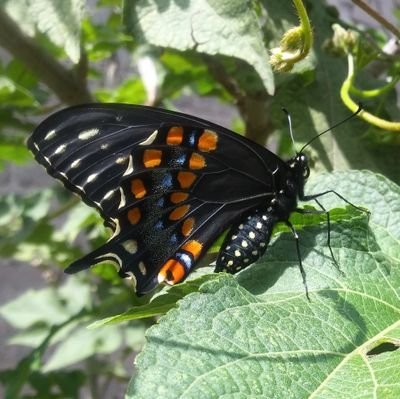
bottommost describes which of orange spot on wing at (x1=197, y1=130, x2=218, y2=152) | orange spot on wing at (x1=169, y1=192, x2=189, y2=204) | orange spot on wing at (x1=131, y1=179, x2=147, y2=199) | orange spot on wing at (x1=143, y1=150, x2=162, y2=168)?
orange spot on wing at (x1=169, y1=192, x2=189, y2=204)

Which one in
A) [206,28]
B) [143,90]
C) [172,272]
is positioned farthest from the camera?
[143,90]

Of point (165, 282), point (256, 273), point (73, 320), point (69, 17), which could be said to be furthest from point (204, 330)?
point (73, 320)

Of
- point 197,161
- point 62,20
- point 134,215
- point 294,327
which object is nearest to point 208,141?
point 197,161

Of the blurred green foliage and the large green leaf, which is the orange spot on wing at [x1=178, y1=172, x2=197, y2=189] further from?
the large green leaf

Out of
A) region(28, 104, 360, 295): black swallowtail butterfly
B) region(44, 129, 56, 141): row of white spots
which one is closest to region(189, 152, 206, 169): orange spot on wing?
region(28, 104, 360, 295): black swallowtail butterfly

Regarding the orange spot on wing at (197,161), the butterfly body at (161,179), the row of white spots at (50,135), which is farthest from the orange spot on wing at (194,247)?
the row of white spots at (50,135)

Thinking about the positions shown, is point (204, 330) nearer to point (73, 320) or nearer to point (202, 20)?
point (202, 20)

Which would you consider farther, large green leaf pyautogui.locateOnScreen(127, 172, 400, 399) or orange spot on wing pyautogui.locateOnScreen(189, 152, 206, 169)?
orange spot on wing pyautogui.locateOnScreen(189, 152, 206, 169)

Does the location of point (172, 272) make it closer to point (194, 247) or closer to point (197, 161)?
point (194, 247)
